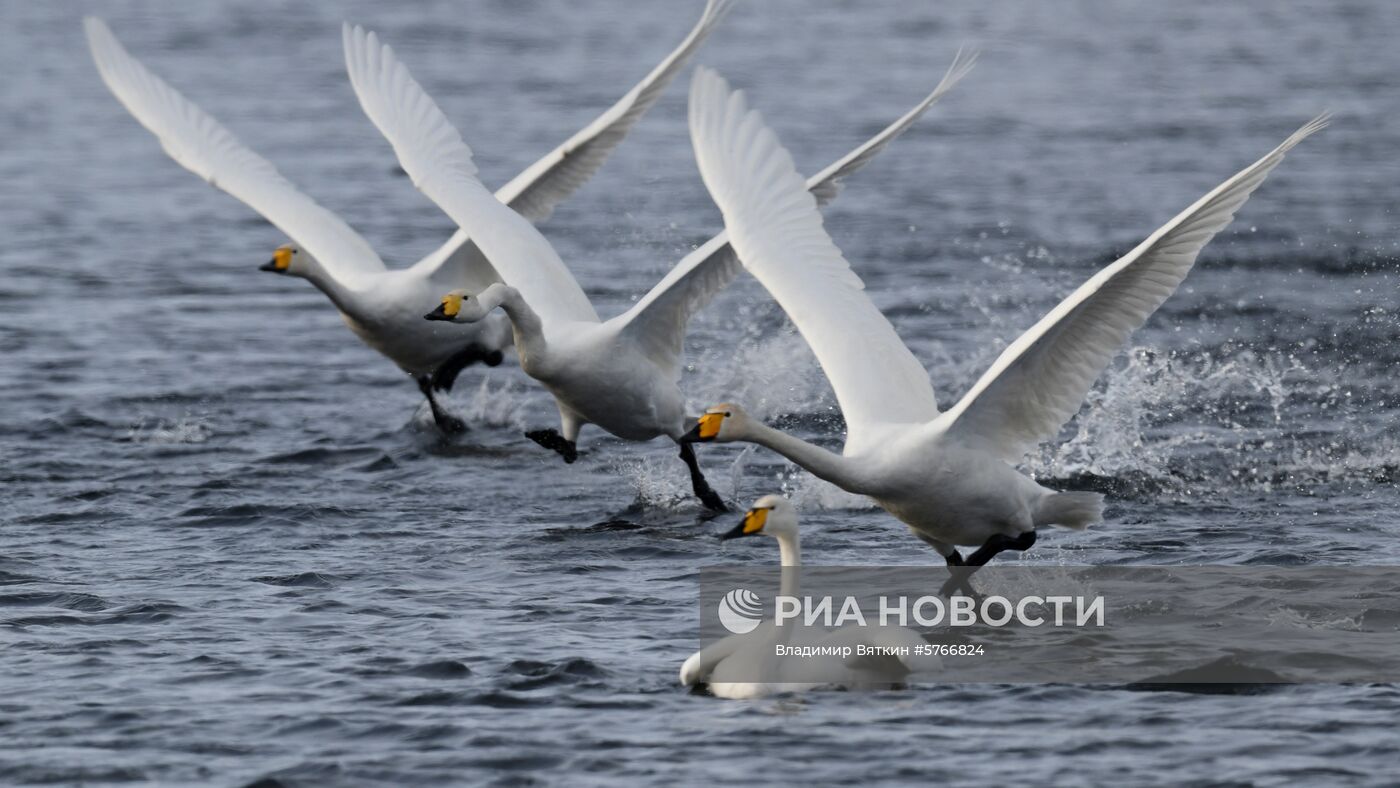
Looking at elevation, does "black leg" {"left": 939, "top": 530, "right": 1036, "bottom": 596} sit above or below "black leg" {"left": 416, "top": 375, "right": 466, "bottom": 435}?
below

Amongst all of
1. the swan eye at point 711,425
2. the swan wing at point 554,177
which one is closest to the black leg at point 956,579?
the swan eye at point 711,425

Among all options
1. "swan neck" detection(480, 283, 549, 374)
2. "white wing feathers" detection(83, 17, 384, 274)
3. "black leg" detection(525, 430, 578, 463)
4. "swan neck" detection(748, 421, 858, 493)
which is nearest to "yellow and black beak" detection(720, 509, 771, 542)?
"swan neck" detection(748, 421, 858, 493)

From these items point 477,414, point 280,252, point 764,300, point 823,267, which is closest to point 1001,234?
point 764,300

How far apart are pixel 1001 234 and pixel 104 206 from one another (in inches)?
434

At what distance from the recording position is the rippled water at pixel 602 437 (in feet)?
28.8

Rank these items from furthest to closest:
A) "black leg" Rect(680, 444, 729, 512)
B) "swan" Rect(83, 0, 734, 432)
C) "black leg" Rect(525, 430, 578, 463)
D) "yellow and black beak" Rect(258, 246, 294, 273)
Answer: "swan" Rect(83, 0, 734, 432)
"yellow and black beak" Rect(258, 246, 294, 273)
"black leg" Rect(525, 430, 578, 463)
"black leg" Rect(680, 444, 729, 512)

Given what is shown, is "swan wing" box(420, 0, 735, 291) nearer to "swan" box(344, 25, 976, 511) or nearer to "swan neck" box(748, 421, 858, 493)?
"swan" box(344, 25, 976, 511)

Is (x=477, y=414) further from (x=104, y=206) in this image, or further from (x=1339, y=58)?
(x=1339, y=58)

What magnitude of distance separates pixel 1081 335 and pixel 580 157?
18.3 ft

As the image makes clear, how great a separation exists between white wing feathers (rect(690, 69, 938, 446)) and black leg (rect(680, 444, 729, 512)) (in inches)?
92.0

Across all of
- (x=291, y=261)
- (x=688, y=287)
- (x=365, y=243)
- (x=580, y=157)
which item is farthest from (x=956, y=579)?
(x=365, y=243)

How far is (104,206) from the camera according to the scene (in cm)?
2719

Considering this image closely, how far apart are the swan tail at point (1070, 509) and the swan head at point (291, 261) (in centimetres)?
604

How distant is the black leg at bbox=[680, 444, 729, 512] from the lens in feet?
44.3
